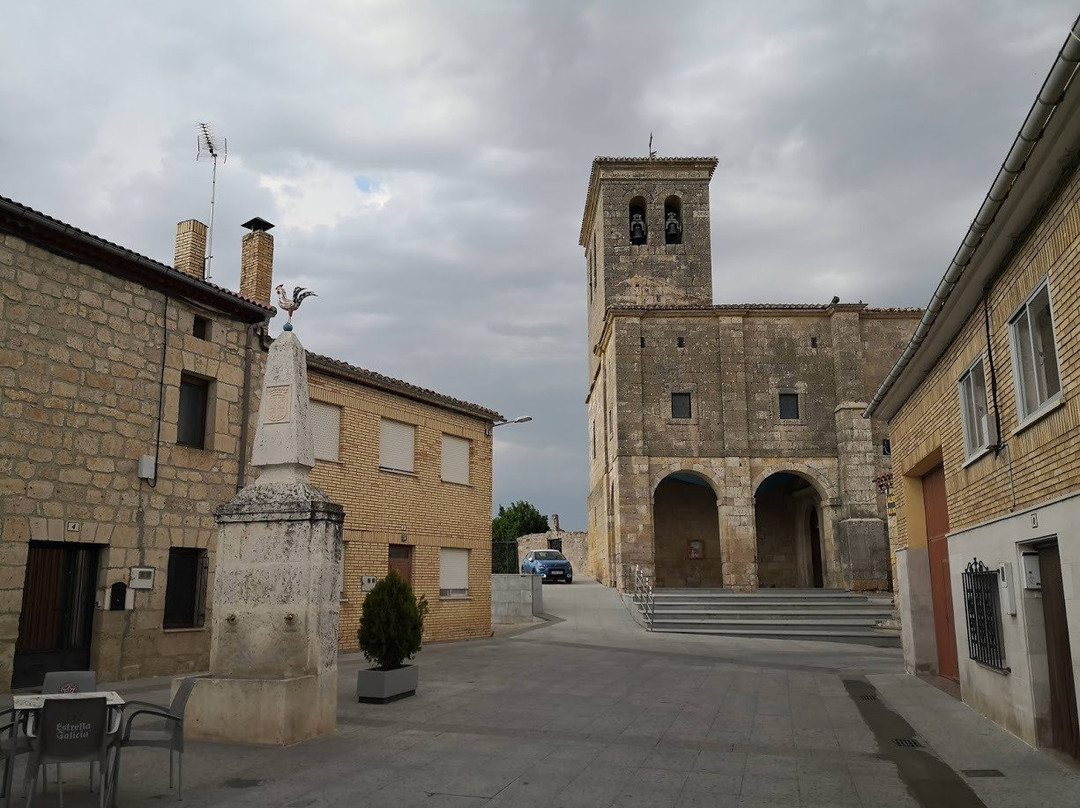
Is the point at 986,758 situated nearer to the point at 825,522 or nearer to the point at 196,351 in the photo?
the point at 196,351

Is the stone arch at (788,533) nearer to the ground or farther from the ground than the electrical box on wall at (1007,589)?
farther from the ground

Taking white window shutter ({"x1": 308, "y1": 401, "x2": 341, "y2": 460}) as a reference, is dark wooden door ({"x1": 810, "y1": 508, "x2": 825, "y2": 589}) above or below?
below

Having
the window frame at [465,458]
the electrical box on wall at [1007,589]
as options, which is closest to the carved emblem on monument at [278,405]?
the electrical box on wall at [1007,589]

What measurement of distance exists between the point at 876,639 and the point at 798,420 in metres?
10.1

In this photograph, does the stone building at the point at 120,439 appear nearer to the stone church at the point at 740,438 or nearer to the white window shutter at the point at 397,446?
the white window shutter at the point at 397,446

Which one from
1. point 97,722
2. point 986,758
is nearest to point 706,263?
point 986,758

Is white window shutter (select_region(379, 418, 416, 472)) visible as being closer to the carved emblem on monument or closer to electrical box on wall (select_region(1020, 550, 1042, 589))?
the carved emblem on monument

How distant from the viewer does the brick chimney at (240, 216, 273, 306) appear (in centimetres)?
1633

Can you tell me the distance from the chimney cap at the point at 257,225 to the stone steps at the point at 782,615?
13.0 meters

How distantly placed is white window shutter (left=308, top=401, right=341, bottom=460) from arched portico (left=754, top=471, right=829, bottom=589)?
17426 mm

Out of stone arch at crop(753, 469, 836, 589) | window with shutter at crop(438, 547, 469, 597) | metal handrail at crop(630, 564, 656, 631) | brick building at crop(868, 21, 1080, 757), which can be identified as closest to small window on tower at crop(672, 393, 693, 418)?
stone arch at crop(753, 469, 836, 589)

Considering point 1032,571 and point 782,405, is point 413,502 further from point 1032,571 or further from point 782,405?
point 782,405

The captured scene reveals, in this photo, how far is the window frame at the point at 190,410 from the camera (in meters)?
13.3

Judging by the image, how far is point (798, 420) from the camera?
28.1m
